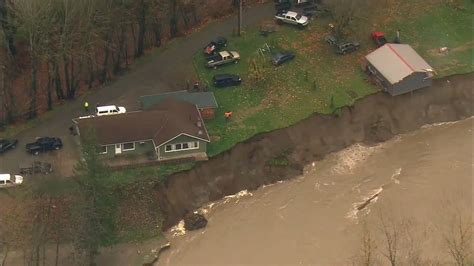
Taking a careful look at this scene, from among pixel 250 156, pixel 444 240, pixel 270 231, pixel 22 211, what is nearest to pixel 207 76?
pixel 250 156

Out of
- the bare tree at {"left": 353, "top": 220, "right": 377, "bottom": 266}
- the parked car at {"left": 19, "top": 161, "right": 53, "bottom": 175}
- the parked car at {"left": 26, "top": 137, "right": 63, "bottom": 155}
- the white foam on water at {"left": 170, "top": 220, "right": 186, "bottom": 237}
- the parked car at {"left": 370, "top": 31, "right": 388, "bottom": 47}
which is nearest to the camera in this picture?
the bare tree at {"left": 353, "top": 220, "right": 377, "bottom": 266}

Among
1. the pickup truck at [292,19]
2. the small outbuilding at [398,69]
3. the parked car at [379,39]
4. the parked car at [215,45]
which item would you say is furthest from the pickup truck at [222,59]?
the parked car at [379,39]

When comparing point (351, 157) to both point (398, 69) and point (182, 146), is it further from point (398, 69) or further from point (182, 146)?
point (182, 146)

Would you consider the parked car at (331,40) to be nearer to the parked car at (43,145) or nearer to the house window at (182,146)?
the house window at (182,146)

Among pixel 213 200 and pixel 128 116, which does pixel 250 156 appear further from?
pixel 128 116

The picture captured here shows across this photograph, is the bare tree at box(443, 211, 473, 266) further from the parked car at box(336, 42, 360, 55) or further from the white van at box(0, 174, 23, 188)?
the white van at box(0, 174, 23, 188)

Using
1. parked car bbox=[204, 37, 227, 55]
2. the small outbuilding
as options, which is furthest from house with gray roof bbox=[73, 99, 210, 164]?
the small outbuilding
